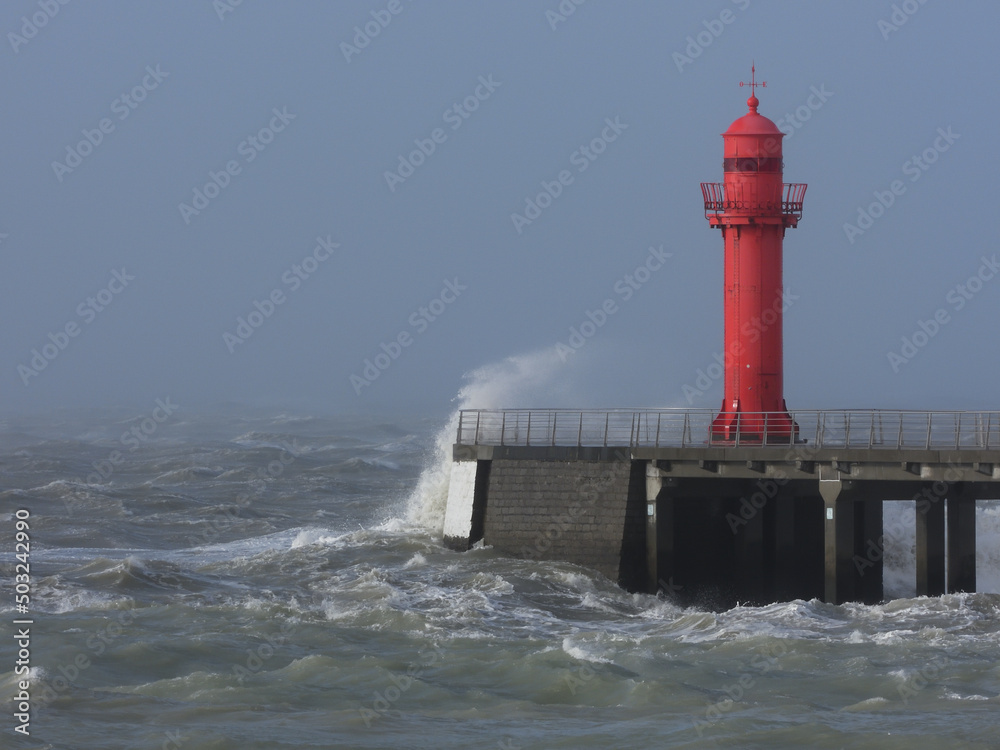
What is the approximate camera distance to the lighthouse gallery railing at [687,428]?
23703 millimetres

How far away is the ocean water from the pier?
863 millimetres

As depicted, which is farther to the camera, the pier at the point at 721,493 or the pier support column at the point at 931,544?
the pier support column at the point at 931,544

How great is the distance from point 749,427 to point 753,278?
251cm

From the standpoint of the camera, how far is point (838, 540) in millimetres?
23625

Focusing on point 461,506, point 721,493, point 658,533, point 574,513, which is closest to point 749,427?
point 721,493

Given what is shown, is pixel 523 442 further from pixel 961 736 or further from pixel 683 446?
pixel 961 736

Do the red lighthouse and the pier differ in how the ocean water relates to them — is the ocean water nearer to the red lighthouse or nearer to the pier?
the pier

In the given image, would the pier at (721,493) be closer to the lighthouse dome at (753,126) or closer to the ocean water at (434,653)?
the ocean water at (434,653)

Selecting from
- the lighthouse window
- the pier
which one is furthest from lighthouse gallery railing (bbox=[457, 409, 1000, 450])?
the lighthouse window

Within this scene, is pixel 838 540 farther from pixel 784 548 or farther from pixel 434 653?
pixel 434 653

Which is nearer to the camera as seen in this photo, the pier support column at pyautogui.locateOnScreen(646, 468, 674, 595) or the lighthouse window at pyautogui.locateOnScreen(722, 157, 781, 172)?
the pier support column at pyautogui.locateOnScreen(646, 468, 674, 595)

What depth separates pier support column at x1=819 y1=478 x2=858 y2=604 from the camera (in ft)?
76.8

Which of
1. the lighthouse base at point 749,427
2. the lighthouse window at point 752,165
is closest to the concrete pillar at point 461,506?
the lighthouse base at point 749,427

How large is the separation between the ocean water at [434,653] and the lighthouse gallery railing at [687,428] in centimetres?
231
